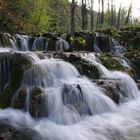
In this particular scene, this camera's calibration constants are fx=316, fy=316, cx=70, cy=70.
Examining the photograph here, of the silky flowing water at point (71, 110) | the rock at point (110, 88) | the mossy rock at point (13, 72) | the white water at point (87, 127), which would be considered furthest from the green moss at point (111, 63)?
the mossy rock at point (13, 72)

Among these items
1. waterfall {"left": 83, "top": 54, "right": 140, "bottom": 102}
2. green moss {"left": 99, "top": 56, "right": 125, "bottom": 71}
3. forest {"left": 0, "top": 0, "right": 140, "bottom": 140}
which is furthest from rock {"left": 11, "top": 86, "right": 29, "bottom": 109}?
green moss {"left": 99, "top": 56, "right": 125, "bottom": 71}

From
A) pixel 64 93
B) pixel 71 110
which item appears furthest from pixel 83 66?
pixel 71 110

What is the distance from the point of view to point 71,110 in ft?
31.5

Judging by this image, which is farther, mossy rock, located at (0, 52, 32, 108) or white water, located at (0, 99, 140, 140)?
mossy rock, located at (0, 52, 32, 108)

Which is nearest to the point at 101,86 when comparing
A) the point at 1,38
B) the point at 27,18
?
the point at 1,38

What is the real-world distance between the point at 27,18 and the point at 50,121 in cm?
2143

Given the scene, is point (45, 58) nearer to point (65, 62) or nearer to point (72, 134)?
point (65, 62)

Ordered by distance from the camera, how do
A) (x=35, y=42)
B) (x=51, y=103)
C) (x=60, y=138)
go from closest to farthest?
(x=60, y=138), (x=51, y=103), (x=35, y=42)

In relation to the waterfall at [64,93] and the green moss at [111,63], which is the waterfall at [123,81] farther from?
the waterfall at [64,93]

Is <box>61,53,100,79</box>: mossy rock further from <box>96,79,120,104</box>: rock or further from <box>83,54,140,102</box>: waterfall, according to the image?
<box>96,79,120,104</box>: rock

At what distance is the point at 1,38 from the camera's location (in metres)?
17.6

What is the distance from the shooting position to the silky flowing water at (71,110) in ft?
27.8

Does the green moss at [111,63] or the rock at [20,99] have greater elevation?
the green moss at [111,63]

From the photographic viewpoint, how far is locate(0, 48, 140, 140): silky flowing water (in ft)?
27.8
